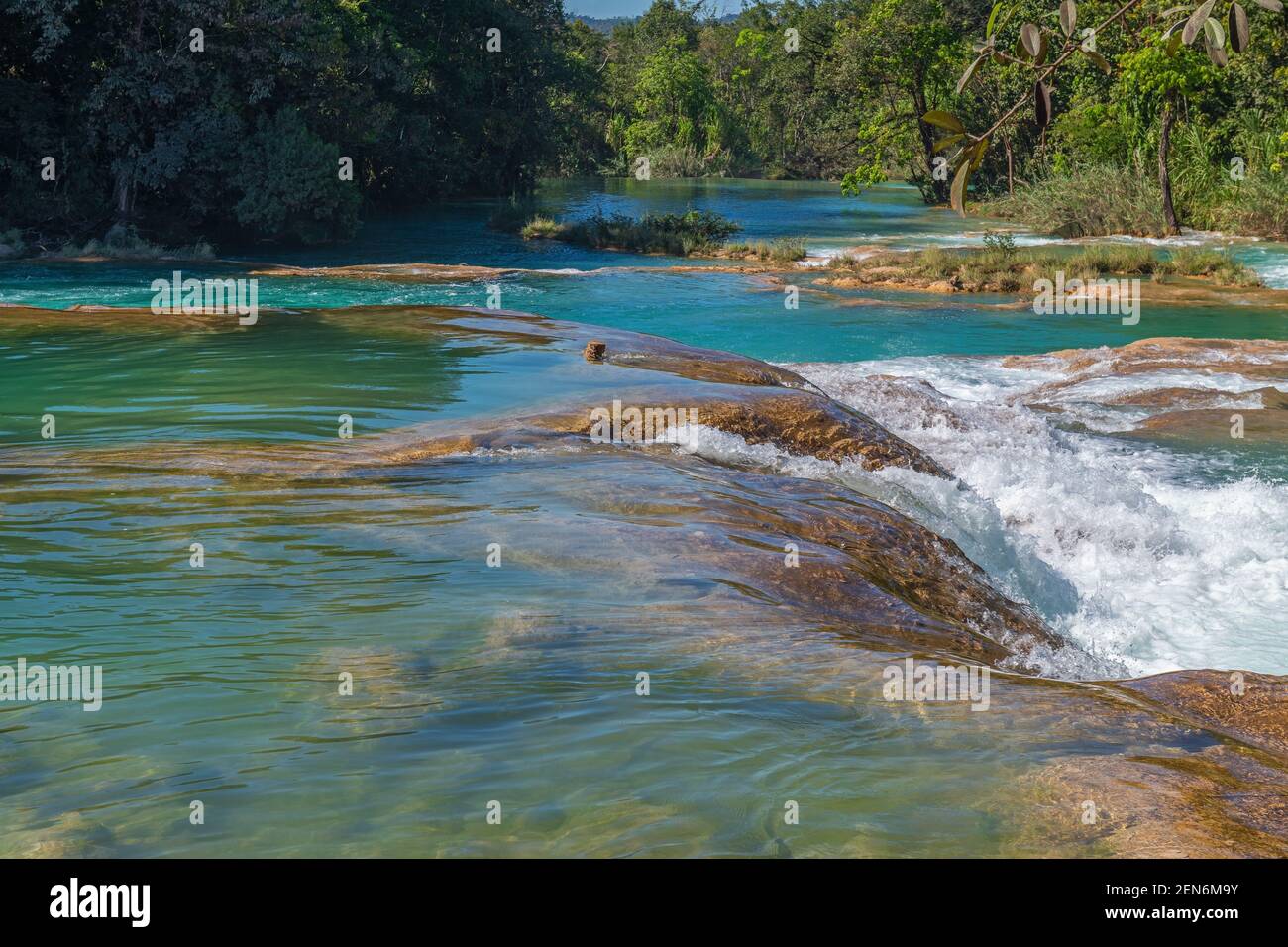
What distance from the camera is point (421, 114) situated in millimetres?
34969

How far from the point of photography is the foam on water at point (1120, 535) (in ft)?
22.0

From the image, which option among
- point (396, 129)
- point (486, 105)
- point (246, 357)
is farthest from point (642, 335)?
point (486, 105)

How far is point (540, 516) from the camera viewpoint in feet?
18.9

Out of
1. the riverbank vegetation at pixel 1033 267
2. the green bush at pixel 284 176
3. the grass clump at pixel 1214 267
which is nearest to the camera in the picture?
the grass clump at pixel 1214 267

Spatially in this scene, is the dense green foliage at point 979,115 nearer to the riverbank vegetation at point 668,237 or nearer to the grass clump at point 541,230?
the riverbank vegetation at point 668,237

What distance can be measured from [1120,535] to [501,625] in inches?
202

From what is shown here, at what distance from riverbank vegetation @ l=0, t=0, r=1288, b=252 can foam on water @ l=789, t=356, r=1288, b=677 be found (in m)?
7.21

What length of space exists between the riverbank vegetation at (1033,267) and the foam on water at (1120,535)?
1161 centimetres

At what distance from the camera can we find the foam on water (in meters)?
6.71

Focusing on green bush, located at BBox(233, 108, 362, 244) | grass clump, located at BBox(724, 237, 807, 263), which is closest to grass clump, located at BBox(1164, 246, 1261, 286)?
grass clump, located at BBox(724, 237, 807, 263)

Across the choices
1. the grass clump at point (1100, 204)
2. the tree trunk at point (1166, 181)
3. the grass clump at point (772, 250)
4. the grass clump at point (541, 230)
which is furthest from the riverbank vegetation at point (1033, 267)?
the grass clump at point (541, 230)

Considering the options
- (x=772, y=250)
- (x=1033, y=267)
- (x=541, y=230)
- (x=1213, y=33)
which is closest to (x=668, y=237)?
(x=772, y=250)

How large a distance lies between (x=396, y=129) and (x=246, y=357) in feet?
81.0
